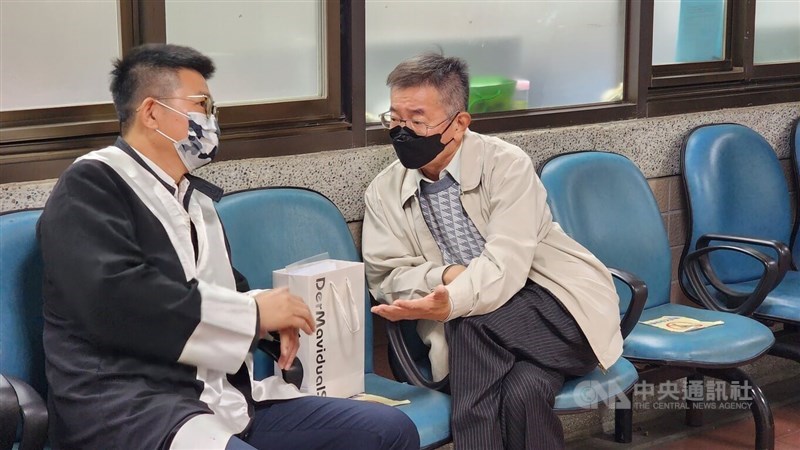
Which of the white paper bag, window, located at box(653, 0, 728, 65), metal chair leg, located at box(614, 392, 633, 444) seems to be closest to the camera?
the white paper bag

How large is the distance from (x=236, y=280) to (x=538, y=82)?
68.9 inches

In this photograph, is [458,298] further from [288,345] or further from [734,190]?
[734,190]

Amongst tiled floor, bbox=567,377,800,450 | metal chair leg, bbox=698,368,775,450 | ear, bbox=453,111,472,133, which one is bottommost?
tiled floor, bbox=567,377,800,450

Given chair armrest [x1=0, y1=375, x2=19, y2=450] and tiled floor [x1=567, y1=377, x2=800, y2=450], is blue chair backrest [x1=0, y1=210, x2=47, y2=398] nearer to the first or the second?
chair armrest [x1=0, y1=375, x2=19, y2=450]

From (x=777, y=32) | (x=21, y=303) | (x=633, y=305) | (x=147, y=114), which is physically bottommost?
(x=633, y=305)

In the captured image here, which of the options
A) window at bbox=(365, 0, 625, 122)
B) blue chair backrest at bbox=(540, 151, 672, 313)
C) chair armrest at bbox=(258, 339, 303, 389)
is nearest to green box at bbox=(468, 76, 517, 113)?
window at bbox=(365, 0, 625, 122)

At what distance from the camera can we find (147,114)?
244 centimetres

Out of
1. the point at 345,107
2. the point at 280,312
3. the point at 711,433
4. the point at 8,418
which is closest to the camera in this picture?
the point at 8,418

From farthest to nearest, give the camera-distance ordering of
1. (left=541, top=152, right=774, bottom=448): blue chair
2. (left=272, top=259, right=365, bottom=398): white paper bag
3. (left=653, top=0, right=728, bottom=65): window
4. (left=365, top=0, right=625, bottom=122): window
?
(left=653, top=0, right=728, bottom=65): window, (left=365, top=0, right=625, bottom=122): window, (left=541, top=152, right=774, bottom=448): blue chair, (left=272, top=259, right=365, bottom=398): white paper bag

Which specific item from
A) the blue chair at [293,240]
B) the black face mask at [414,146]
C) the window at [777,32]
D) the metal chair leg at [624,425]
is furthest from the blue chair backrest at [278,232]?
the window at [777,32]

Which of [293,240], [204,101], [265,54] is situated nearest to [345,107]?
[265,54]

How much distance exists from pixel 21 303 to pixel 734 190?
2.74 metres

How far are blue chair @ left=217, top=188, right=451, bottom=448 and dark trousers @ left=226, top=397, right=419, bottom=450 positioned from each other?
221 millimetres

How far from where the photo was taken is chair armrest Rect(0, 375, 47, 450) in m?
2.20
